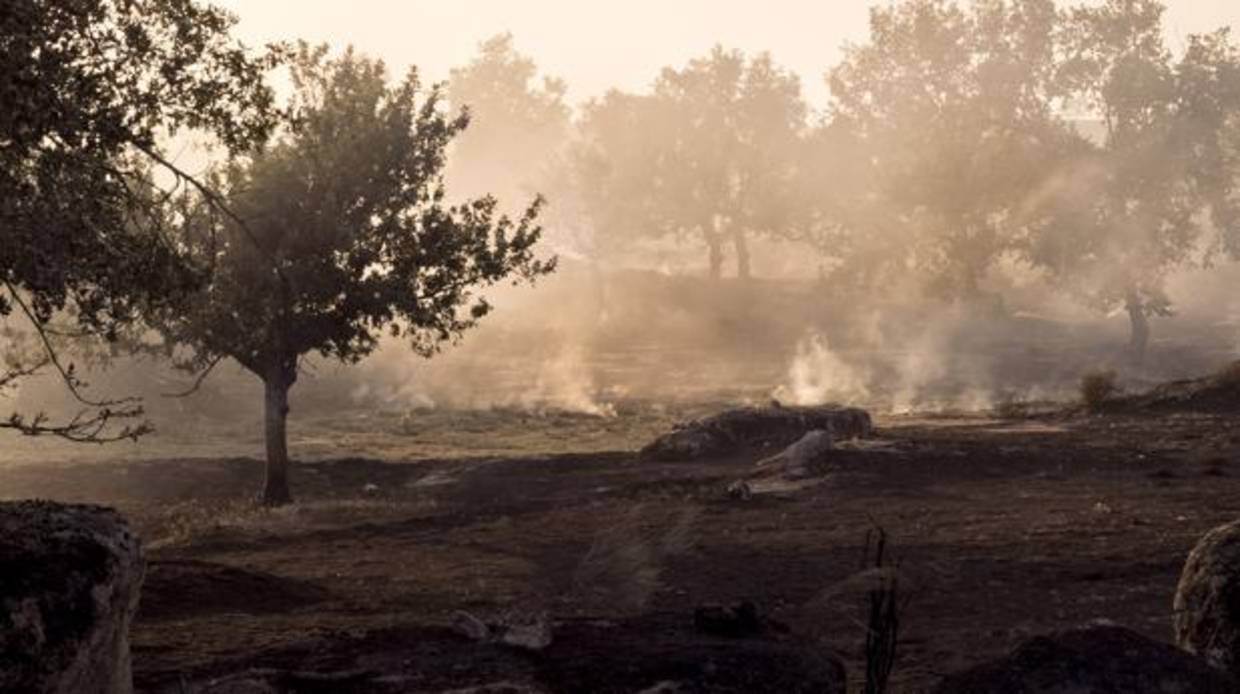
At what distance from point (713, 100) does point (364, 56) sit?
226 ft

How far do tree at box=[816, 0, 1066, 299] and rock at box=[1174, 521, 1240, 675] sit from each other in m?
65.9

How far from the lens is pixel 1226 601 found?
10.2 metres

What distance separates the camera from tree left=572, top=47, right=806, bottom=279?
312 feet

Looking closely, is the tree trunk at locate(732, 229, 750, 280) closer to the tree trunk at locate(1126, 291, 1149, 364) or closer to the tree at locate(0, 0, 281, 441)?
the tree trunk at locate(1126, 291, 1149, 364)

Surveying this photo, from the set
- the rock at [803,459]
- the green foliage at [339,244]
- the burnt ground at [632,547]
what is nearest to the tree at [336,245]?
the green foliage at [339,244]

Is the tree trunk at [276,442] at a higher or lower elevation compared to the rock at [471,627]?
higher

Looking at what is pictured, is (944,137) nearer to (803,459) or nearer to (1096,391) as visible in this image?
(1096,391)

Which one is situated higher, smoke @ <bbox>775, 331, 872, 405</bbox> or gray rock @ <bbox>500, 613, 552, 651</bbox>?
smoke @ <bbox>775, 331, 872, 405</bbox>

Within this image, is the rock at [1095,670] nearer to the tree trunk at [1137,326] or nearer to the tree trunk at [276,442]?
the tree trunk at [276,442]

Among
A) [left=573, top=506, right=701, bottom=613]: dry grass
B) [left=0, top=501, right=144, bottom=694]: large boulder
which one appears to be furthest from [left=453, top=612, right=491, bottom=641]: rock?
[left=573, top=506, right=701, bottom=613]: dry grass

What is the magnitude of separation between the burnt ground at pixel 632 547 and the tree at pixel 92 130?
3990 mm

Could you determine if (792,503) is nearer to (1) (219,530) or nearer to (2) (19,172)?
(1) (219,530)

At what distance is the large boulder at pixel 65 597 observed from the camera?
28.9 feet

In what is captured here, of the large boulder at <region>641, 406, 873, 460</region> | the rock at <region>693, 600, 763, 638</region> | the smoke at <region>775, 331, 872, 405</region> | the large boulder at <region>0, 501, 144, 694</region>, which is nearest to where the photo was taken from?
the large boulder at <region>0, 501, 144, 694</region>
